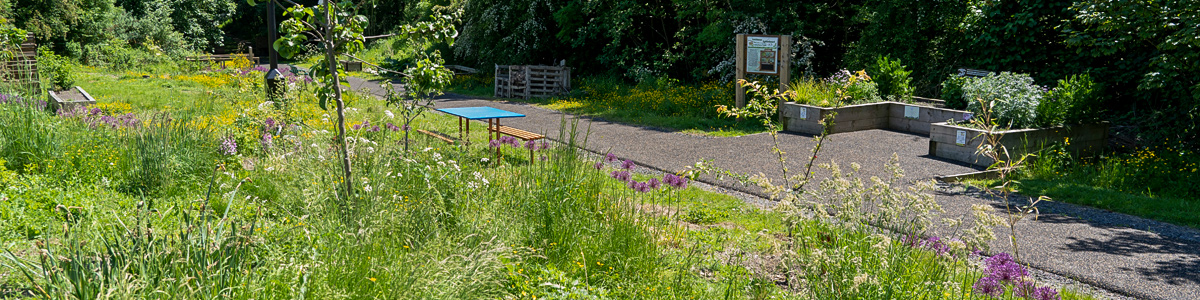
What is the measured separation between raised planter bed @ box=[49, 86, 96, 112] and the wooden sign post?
8648 mm

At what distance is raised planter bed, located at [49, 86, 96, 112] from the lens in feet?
28.1

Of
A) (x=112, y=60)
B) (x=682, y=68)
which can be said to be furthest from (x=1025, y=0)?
(x=112, y=60)

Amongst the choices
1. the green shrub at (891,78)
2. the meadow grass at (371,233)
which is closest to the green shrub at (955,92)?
the green shrub at (891,78)

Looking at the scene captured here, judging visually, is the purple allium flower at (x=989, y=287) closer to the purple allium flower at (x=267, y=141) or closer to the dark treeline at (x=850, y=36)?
the dark treeline at (x=850, y=36)

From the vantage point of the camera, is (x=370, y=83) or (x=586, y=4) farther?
(x=370, y=83)

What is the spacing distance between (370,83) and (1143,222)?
63.8 ft

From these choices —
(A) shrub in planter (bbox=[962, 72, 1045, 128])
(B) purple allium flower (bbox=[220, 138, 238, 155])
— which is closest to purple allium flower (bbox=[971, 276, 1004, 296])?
(B) purple allium flower (bbox=[220, 138, 238, 155])

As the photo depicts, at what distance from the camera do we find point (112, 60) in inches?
918

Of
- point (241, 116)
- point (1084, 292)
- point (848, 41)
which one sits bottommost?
point (1084, 292)

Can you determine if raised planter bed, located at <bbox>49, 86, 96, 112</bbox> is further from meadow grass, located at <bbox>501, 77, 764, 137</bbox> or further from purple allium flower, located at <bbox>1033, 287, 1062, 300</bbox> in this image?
purple allium flower, located at <bbox>1033, 287, 1062, 300</bbox>

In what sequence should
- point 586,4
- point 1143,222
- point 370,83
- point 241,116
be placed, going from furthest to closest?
point 370,83
point 586,4
point 241,116
point 1143,222

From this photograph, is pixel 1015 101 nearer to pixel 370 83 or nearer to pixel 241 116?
pixel 241 116

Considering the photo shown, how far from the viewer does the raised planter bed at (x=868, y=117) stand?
11055 mm

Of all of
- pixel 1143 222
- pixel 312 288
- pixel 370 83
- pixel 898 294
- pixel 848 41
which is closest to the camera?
pixel 312 288
